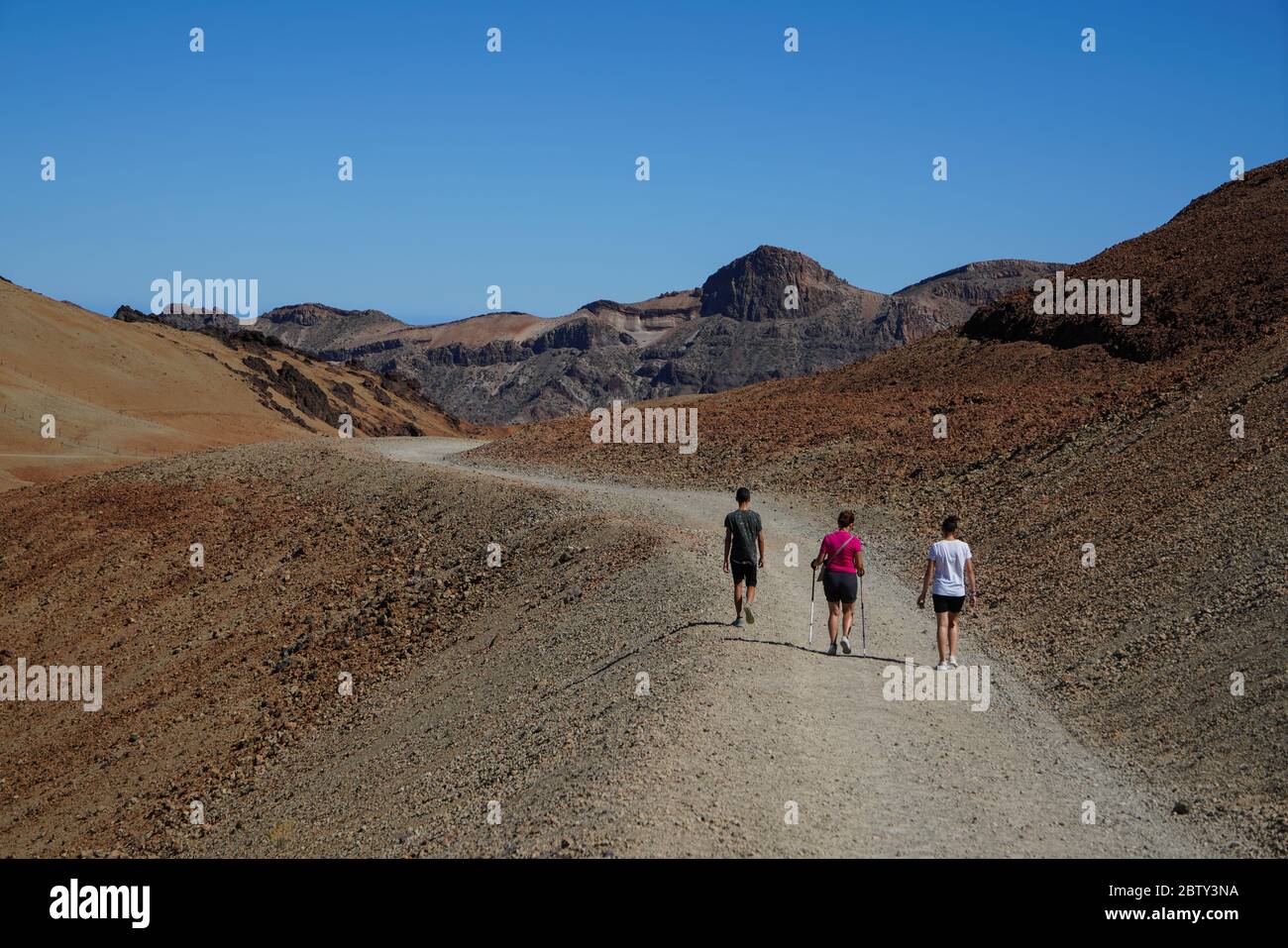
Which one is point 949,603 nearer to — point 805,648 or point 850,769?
point 805,648

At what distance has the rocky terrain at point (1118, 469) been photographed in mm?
12062

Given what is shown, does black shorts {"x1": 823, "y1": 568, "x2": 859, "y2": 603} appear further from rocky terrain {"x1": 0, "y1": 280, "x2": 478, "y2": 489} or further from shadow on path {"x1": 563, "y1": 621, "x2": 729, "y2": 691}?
rocky terrain {"x1": 0, "y1": 280, "x2": 478, "y2": 489}

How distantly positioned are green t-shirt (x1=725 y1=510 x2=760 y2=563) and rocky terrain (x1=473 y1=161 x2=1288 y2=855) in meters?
4.18

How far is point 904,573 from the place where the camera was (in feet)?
65.4

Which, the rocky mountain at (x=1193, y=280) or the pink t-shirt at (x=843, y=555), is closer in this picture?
the pink t-shirt at (x=843, y=555)

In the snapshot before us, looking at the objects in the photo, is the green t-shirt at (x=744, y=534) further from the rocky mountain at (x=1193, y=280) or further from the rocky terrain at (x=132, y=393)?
the rocky terrain at (x=132, y=393)

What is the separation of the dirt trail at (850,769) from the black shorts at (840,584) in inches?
34.7

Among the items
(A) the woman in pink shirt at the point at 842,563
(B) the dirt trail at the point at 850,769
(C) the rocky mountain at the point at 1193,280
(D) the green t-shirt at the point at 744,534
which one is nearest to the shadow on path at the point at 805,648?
(B) the dirt trail at the point at 850,769

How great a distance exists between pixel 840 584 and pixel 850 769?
344 centimetres

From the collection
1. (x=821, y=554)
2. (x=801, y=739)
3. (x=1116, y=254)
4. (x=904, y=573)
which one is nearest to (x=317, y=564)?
(x=904, y=573)

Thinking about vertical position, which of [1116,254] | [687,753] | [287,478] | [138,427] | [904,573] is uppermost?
[1116,254]
